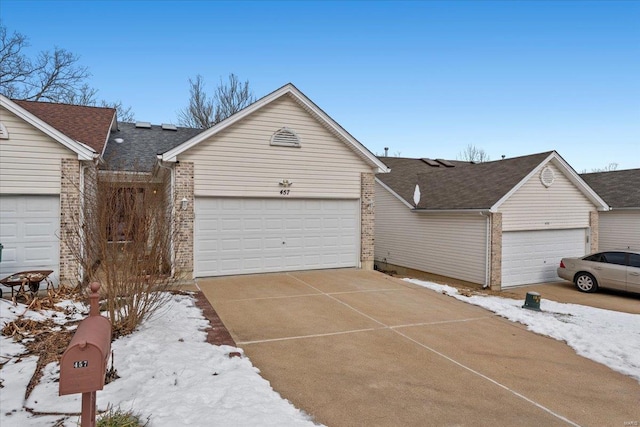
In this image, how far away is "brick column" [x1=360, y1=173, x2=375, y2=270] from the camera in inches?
511

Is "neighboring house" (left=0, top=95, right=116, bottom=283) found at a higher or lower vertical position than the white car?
higher

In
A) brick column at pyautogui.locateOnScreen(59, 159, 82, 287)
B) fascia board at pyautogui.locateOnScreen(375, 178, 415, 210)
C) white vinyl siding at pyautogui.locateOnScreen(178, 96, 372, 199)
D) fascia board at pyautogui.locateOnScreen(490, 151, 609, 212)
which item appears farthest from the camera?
fascia board at pyautogui.locateOnScreen(375, 178, 415, 210)

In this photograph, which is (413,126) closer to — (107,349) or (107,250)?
(107,250)

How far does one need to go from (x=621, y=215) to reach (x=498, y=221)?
9.10m

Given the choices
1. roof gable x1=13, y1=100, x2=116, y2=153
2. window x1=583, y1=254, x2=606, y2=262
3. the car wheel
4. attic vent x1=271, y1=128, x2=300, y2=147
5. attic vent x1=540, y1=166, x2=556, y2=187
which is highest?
roof gable x1=13, y1=100, x2=116, y2=153

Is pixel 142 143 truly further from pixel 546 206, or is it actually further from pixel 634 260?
pixel 634 260

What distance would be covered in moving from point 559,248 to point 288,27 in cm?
1526

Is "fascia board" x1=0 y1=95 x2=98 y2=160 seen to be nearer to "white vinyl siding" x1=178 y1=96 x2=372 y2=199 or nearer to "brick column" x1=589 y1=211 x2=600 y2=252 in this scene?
"white vinyl siding" x1=178 y1=96 x2=372 y2=199

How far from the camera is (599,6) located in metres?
14.1

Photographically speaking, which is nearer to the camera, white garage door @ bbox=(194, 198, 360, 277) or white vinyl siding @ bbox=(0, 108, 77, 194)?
white vinyl siding @ bbox=(0, 108, 77, 194)

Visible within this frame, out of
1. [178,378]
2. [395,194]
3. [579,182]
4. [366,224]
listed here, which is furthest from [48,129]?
[579,182]

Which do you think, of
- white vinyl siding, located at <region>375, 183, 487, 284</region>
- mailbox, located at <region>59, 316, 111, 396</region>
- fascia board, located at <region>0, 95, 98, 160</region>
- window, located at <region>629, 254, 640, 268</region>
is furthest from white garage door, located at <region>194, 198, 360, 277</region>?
window, located at <region>629, 254, 640, 268</region>

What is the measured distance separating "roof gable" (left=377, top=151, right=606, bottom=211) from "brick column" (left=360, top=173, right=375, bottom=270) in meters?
4.13

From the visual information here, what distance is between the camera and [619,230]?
18.3 meters
